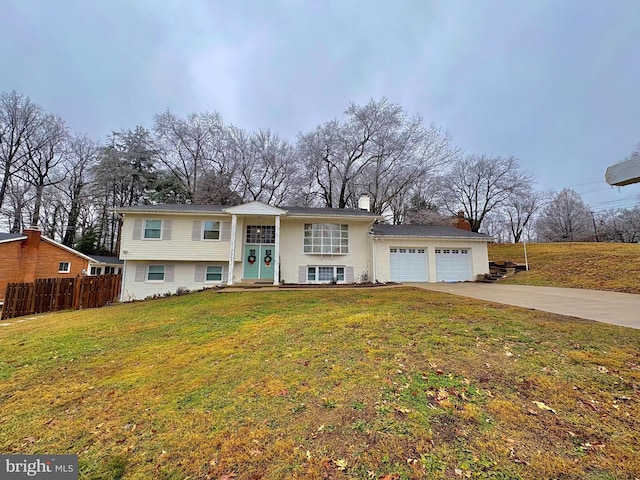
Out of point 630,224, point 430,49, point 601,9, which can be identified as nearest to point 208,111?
point 430,49

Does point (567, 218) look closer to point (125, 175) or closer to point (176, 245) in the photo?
point (176, 245)

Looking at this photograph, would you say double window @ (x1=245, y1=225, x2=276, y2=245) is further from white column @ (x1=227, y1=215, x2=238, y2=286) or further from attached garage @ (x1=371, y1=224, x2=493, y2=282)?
attached garage @ (x1=371, y1=224, x2=493, y2=282)

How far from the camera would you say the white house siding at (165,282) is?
1485 centimetres

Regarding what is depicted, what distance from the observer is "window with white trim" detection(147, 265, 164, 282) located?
1516cm

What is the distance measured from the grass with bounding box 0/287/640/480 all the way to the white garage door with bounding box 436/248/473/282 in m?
10.7

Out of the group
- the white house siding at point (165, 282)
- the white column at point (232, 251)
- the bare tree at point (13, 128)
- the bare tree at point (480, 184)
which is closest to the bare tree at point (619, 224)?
the bare tree at point (480, 184)

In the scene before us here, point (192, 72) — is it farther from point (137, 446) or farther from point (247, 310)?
point (137, 446)

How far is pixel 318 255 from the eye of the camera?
1570 centimetres

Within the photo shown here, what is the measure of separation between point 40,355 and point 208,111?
1087 inches

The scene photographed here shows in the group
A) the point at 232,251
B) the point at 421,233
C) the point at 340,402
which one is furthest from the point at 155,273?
the point at 340,402

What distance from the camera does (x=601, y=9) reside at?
39.3 ft

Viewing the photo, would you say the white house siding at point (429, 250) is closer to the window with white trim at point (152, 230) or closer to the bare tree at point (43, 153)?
the window with white trim at point (152, 230)

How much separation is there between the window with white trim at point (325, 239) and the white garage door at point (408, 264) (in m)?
2.83

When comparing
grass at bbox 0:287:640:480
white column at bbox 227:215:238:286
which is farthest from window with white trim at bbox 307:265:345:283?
grass at bbox 0:287:640:480
